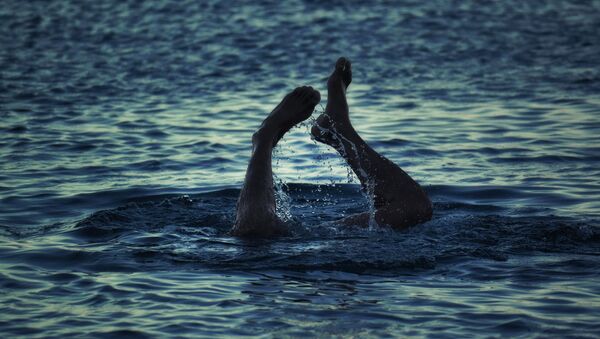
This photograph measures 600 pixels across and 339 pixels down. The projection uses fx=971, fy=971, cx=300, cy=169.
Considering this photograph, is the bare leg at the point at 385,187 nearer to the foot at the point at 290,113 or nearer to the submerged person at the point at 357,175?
the submerged person at the point at 357,175

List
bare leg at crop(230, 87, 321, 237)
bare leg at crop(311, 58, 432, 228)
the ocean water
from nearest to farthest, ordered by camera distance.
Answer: the ocean water
bare leg at crop(230, 87, 321, 237)
bare leg at crop(311, 58, 432, 228)

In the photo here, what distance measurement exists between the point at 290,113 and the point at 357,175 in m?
0.71

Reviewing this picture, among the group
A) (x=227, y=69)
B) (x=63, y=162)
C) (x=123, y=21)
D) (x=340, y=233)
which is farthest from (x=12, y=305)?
(x=123, y=21)

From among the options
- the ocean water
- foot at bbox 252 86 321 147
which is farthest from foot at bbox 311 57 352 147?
the ocean water

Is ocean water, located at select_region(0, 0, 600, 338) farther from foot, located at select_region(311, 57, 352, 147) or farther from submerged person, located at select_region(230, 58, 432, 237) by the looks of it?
foot, located at select_region(311, 57, 352, 147)

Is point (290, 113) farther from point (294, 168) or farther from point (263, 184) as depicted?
point (294, 168)

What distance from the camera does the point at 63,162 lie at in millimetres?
10695

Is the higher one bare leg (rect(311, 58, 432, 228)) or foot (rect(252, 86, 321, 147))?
foot (rect(252, 86, 321, 147))

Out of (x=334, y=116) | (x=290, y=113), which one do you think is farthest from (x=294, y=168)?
(x=290, y=113)

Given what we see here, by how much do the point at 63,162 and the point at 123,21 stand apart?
30.5 feet

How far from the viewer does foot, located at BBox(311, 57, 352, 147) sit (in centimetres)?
781

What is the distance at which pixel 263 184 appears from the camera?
23.1 feet

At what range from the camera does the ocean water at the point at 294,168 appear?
6.16 metres

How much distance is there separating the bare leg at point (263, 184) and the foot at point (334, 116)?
370 mm
